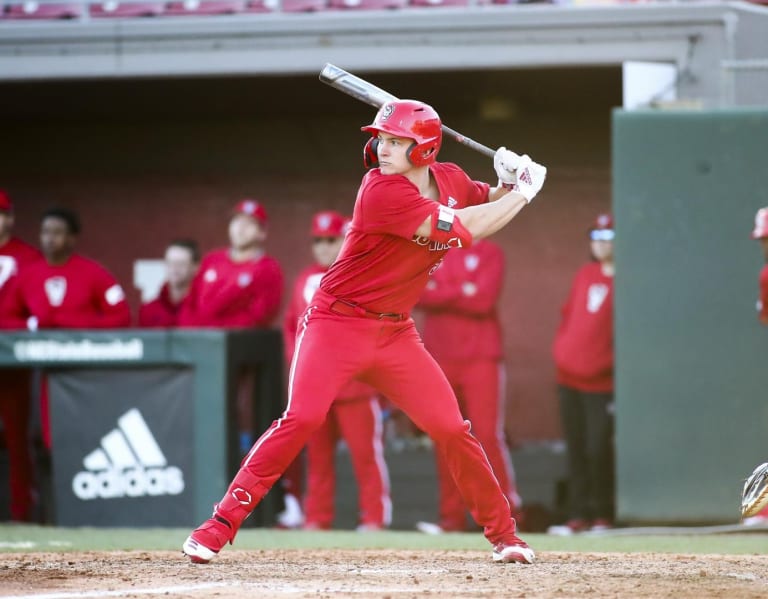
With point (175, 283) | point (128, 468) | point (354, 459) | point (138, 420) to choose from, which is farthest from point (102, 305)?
point (354, 459)

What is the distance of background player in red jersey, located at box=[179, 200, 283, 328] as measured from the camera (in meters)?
8.09

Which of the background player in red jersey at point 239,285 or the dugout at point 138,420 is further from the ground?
the background player in red jersey at point 239,285

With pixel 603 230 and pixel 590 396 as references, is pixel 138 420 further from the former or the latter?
pixel 603 230

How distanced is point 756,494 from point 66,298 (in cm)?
446

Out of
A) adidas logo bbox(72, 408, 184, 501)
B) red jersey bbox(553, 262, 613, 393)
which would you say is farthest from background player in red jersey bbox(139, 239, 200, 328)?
red jersey bbox(553, 262, 613, 393)

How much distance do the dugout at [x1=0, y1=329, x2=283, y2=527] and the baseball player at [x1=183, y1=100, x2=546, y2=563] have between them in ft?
8.25

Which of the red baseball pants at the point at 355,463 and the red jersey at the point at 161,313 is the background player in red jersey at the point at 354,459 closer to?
the red baseball pants at the point at 355,463

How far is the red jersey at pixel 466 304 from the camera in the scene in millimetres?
8023

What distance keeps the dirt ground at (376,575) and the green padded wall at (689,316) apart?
5.14 ft

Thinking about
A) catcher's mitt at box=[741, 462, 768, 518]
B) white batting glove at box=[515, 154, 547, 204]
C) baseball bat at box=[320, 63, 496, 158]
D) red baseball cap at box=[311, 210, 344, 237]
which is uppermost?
baseball bat at box=[320, 63, 496, 158]

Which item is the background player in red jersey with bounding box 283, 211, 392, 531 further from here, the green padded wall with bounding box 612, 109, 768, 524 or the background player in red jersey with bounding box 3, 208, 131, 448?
the background player in red jersey with bounding box 3, 208, 131, 448

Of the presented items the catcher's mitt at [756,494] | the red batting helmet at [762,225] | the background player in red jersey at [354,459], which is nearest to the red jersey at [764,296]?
the red batting helmet at [762,225]

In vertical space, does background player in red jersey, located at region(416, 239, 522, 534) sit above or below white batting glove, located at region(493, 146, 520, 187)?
below

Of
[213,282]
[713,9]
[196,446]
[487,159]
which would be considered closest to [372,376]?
[196,446]
